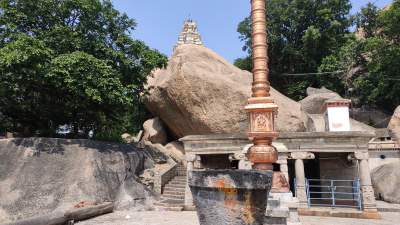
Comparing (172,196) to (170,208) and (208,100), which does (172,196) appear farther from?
(208,100)

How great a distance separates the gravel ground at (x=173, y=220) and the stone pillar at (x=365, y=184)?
0.69 metres

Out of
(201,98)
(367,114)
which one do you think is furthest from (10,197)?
(367,114)

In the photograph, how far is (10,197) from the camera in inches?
538

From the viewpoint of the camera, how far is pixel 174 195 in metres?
16.5

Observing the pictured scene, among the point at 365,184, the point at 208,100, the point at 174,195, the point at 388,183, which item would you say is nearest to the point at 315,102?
the point at 388,183

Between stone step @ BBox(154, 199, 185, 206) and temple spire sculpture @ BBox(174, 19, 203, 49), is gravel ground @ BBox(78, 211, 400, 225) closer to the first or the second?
stone step @ BBox(154, 199, 185, 206)

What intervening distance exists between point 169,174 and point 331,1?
25.1 m

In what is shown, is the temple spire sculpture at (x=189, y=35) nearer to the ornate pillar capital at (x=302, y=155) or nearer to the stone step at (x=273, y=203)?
the ornate pillar capital at (x=302, y=155)

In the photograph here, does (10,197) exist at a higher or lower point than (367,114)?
lower

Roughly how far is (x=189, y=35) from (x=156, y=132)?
14.7m

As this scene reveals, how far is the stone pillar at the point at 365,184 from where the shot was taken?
41.4 ft

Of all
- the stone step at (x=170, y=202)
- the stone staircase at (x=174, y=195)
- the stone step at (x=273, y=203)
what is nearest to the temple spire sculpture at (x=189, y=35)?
the stone staircase at (x=174, y=195)

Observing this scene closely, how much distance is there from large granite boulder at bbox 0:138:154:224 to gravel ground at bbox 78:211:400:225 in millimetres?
1971

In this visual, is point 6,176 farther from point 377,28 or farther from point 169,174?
point 377,28
